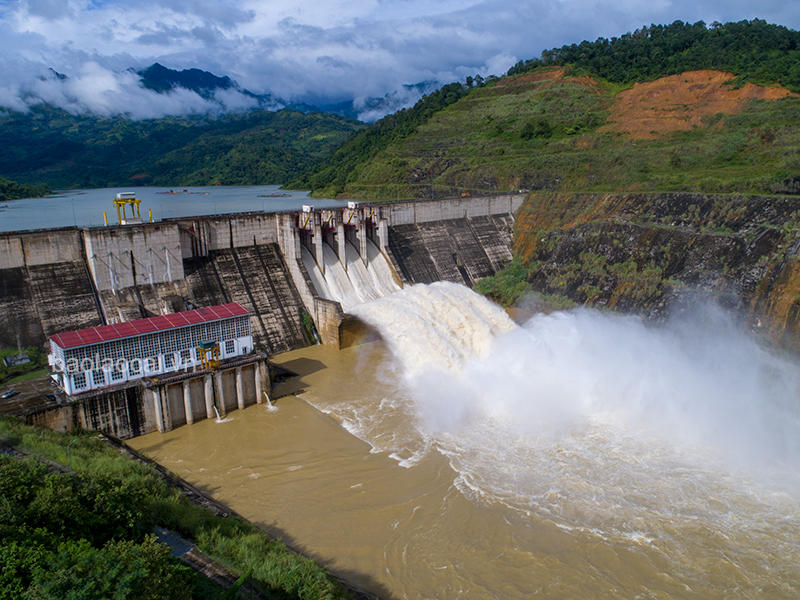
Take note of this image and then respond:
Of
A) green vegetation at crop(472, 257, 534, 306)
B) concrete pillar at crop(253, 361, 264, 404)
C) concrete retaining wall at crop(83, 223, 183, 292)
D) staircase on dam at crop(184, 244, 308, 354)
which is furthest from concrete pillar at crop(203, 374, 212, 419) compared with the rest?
green vegetation at crop(472, 257, 534, 306)

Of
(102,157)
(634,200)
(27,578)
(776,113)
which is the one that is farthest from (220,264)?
(102,157)

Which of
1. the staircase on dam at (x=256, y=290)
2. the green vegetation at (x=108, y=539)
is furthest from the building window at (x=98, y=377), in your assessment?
the staircase on dam at (x=256, y=290)

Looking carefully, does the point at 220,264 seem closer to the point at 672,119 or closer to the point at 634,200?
the point at 634,200

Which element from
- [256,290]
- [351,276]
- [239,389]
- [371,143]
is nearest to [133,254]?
[256,290]

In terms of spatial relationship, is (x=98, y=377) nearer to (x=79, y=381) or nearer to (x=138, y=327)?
(x=79, y=381)

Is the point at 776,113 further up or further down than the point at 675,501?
further up
